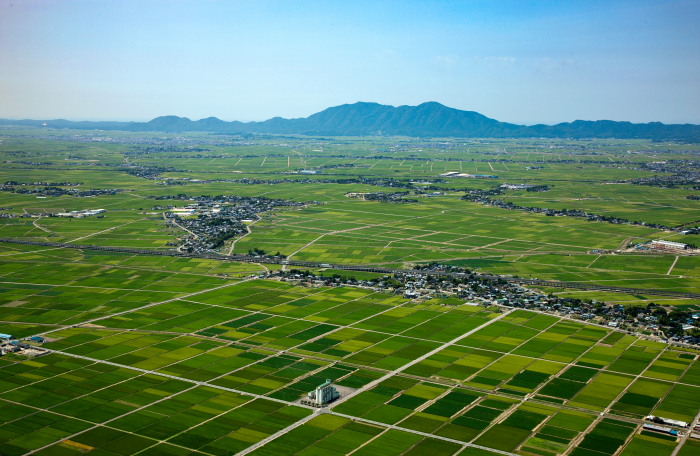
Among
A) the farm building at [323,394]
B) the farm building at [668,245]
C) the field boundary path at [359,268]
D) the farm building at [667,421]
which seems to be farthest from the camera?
the farm building at [668,245]

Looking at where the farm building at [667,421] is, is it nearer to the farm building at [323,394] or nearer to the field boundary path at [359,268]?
the farm building at [323,394]

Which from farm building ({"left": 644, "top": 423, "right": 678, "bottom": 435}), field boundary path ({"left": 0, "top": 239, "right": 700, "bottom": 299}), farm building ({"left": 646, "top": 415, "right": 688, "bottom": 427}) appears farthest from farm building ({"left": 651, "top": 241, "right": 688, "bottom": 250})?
farm building ({"left": 644, "top": 423, "right": 678, "bottom": 435})

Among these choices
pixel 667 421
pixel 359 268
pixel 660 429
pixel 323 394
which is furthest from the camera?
pixel 359 268

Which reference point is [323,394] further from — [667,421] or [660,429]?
[667,421]

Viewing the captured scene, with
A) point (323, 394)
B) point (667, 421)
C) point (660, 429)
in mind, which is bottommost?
point (660, 429)

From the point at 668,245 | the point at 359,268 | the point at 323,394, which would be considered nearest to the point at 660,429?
the point at 323,394

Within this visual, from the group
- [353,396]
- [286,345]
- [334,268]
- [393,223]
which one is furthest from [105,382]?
[393,223]

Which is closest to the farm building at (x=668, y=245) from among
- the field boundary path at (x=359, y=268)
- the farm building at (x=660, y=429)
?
the field boundary path at (x=359, y=268)

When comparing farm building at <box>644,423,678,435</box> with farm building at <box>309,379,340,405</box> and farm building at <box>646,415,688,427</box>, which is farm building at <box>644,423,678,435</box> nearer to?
farm building at <box>646,415,688,427</box>

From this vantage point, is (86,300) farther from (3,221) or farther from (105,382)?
(3,221)
